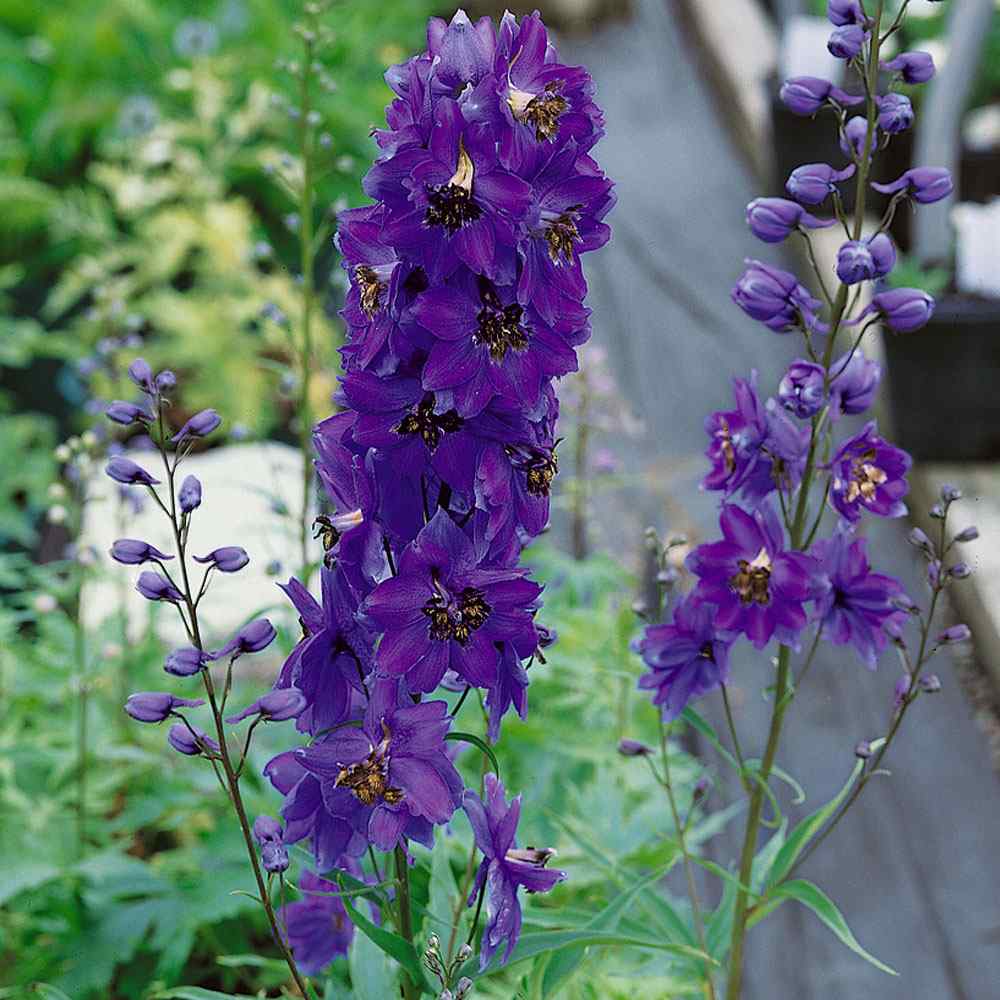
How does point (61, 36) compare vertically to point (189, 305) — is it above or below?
above

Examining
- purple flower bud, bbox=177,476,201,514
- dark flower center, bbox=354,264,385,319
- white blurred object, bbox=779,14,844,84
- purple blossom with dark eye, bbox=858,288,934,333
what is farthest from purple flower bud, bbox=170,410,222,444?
white blurred object, bbox=779,14,844,84

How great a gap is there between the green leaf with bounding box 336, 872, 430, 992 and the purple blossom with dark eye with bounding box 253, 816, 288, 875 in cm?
5

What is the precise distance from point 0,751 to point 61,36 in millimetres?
3326

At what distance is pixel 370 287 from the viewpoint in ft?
3.07

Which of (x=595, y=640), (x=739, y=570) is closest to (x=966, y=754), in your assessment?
(x=595, y=640)

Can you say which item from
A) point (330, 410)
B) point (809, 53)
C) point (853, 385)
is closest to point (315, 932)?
point (853, 385)

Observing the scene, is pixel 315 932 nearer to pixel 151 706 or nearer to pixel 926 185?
pixel 151 706

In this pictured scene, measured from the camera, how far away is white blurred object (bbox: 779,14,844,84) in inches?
140

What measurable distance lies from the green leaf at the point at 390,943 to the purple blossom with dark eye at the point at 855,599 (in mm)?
439

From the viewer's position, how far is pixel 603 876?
5.38ft

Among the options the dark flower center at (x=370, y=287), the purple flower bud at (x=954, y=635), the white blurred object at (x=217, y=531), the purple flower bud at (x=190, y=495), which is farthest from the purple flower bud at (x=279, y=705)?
the white blurred object at (x=217, y=531)

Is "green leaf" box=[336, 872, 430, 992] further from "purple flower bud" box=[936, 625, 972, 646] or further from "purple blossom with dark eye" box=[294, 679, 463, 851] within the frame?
"purple flower bud" box=[936, 625, 972, 646]

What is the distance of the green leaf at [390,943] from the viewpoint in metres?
0.99

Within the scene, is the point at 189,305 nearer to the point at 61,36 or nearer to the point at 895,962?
the point at 61,36
